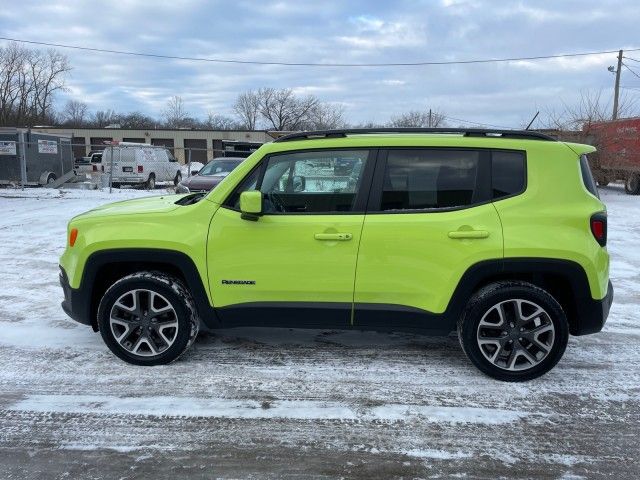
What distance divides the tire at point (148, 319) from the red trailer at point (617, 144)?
58.6 feet

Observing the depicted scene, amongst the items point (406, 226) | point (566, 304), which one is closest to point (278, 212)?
point (406, 226)

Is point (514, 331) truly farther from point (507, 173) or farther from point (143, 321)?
point (143, 321)

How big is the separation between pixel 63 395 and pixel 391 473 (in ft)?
7.88

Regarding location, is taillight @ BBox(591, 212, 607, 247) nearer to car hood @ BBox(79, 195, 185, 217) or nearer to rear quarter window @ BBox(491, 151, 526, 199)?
rear quarter window @ BBox(491, 151, 526, 199)

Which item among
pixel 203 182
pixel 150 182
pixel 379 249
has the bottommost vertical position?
pixel 379 249

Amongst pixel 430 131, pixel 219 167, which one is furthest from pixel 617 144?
pixel 430 131

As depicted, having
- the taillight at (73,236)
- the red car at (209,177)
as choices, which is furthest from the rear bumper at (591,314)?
the red car at (209,177)

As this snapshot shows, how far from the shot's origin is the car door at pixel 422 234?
3697 mm

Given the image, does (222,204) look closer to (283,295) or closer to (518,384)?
(283,295)

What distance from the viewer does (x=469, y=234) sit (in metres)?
3.66

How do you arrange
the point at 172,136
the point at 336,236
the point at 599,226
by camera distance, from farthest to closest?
the point at 172,136 → the point at 336,236 → the point at 599,226

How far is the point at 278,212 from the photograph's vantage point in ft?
12.8

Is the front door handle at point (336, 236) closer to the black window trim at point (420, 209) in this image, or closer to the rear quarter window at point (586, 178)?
the black window trim at point (420, 209)

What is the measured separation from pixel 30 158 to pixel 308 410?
20.1 metres
